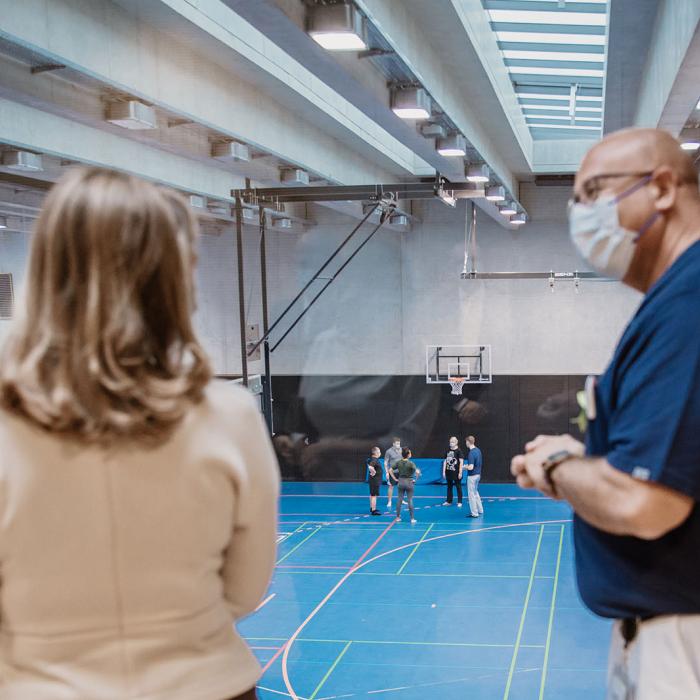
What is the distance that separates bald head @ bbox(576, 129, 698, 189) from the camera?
2191mm

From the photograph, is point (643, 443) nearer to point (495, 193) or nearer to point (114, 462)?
point (114, 462)

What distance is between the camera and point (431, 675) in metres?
11.7

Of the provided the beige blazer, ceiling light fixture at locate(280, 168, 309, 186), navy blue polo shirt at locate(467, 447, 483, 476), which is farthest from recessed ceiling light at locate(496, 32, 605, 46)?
navy blue polo shirt at locate(467, 447, 483, 476)

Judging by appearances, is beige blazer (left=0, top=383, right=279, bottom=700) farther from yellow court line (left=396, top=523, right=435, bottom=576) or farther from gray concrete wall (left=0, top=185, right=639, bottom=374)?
gray concrete wall (left=0, top=185, right=639, bottom=374)

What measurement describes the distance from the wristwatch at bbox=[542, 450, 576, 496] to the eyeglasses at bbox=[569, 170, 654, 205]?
2.21ft

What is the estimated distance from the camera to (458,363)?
2567 cm

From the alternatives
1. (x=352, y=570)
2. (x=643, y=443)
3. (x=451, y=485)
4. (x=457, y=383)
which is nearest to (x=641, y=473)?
(x=643, y=443)

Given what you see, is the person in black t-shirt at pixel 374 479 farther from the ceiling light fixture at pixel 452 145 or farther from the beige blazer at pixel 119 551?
the beige blazer at pixel 119 551

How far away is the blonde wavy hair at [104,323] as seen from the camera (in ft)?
4.96

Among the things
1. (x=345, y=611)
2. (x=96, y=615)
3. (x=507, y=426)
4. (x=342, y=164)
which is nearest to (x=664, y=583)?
(x=96, y=615)

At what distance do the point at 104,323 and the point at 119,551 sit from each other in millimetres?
422

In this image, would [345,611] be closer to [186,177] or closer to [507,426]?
[186,177]

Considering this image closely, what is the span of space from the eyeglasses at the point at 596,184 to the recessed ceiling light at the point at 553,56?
11199 millimetres

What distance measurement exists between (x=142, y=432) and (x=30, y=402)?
20 centimetres
